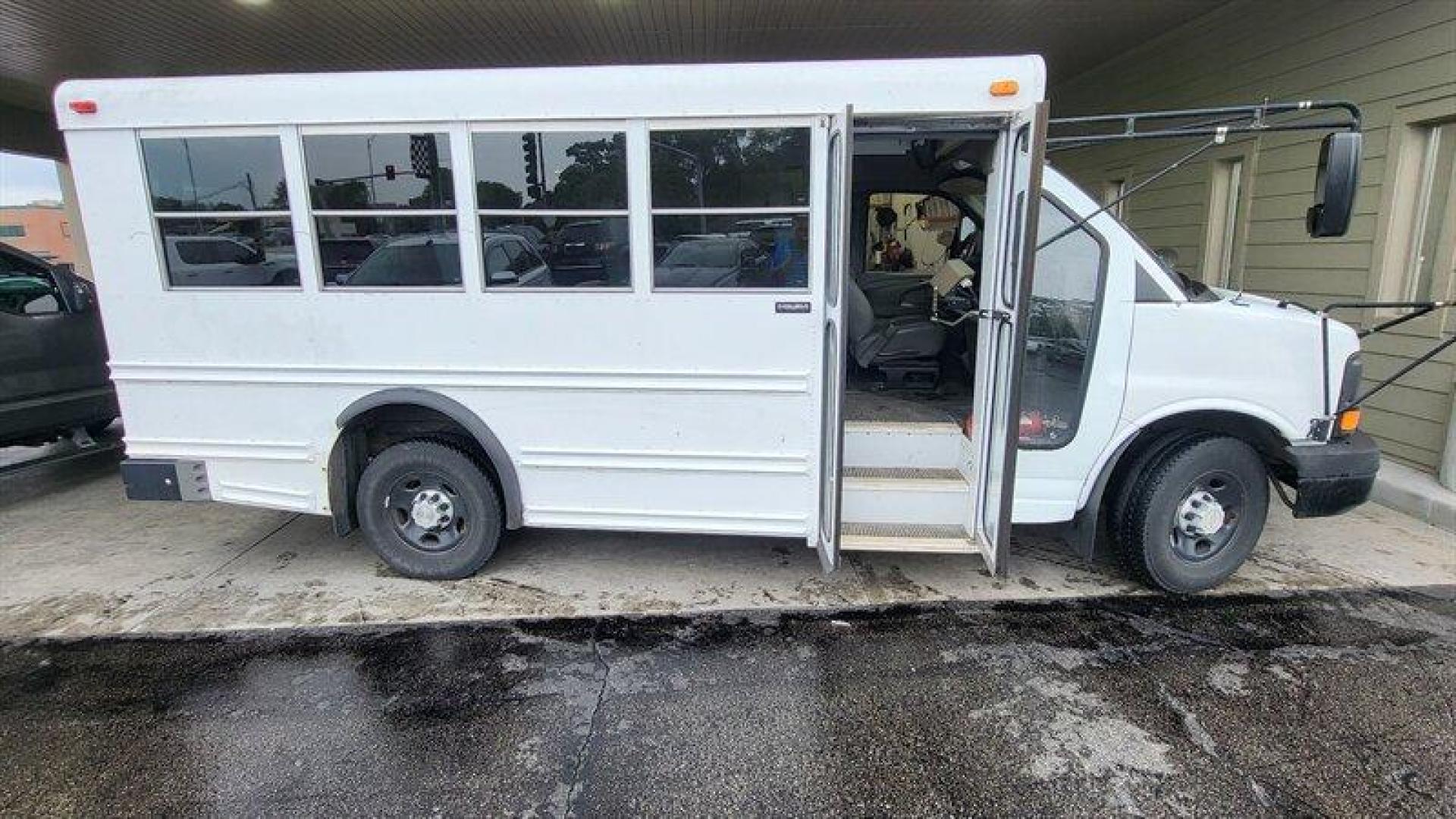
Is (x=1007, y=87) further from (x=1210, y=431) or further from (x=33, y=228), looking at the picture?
(x=33, y=228)

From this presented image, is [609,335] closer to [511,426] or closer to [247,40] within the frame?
[511,426]

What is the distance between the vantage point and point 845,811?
8.09ft

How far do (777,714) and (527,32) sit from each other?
7.17 meters

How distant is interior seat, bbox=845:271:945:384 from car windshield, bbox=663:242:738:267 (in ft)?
4.64

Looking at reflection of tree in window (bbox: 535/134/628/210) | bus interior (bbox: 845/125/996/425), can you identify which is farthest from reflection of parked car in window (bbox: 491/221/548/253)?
bus interior (bbox: 845/125/996/425)

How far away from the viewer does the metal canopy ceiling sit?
6625 millimetres

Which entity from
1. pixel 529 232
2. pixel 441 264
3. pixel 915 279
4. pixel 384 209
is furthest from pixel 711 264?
pixel 915 279

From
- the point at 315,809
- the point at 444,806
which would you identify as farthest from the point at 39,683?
the point at 444,806

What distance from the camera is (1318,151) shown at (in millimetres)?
5852

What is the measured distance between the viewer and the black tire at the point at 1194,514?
368cm


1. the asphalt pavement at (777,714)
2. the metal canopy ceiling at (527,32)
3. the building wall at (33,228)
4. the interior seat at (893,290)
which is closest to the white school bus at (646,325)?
the asphalt pavement at (777,714)

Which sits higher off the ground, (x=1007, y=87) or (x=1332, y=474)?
(x=1007, y=87)

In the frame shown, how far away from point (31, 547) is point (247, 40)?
5.42 metres

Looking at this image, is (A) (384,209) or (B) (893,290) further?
(B) (893,290)
